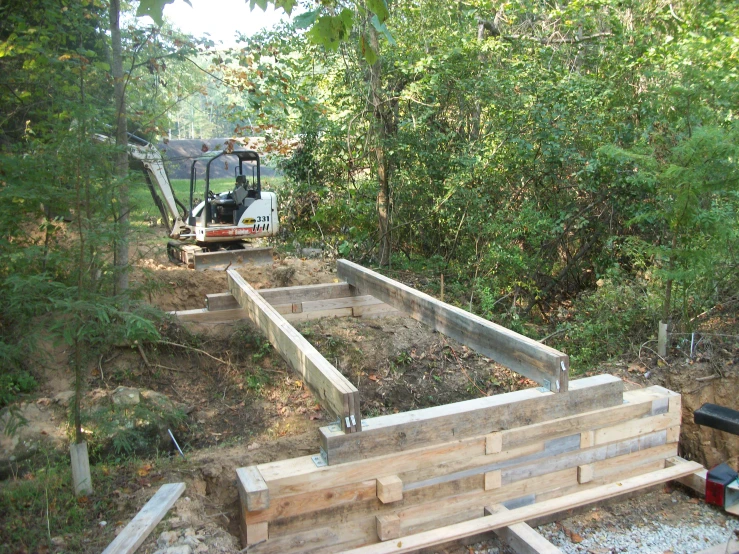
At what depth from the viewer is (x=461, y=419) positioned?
12.5 feet

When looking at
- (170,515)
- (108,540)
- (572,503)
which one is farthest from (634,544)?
(108,540)

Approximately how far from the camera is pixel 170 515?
3338mm

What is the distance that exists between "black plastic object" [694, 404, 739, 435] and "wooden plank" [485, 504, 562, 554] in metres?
1.12

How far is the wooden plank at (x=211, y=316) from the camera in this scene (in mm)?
6410

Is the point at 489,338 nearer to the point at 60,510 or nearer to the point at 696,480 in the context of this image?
the point at 696,480

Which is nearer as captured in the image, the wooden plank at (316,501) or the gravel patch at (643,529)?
the wooden plank at (316,501)

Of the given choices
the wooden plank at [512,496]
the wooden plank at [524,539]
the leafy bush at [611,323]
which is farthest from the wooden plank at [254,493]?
the leafy bush at [611,323]

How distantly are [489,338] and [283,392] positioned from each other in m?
2.51

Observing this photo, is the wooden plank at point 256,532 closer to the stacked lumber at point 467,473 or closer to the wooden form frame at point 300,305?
the stacked lumber at point 467,473

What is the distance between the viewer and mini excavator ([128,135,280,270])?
980cm

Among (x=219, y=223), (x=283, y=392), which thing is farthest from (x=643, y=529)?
(x=219, y=223)

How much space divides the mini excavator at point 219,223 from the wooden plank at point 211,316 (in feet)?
10.3

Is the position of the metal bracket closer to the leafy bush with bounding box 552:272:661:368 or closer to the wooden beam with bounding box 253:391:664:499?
the wooden beam with bounding box 253:391:664:499

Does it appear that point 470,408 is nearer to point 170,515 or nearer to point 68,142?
point 170,515
